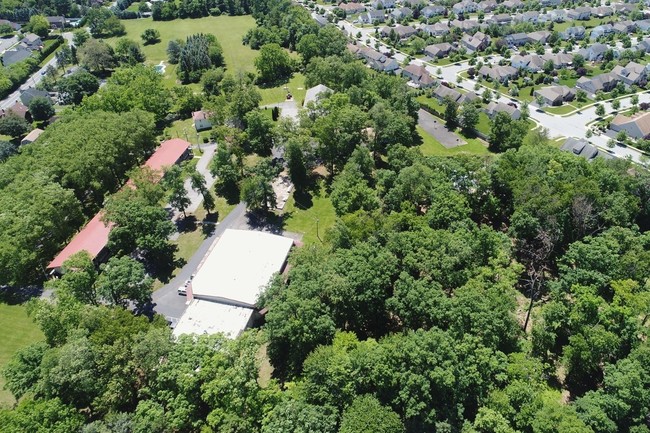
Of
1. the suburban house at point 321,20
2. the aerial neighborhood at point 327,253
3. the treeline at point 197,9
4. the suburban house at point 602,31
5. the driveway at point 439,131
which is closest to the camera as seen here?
the aerial neighborhood at point 327,253

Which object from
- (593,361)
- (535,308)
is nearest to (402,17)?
(535,308)

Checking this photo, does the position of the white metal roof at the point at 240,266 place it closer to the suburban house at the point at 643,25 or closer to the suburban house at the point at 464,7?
the suburban house at the point at 464,7

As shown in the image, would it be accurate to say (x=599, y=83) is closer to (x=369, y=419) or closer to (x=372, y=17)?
(x=372, y=17)

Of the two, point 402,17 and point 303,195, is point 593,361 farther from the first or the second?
point 402,17

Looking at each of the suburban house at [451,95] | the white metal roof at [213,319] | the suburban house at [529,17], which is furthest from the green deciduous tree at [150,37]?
the suburban house at [529,17]

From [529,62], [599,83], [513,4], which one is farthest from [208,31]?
[599,83]

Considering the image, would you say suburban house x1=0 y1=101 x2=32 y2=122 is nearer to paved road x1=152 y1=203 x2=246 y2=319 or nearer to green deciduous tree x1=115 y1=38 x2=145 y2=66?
green deciduous tree x1=115 y1=38 x2=145 y2=66
